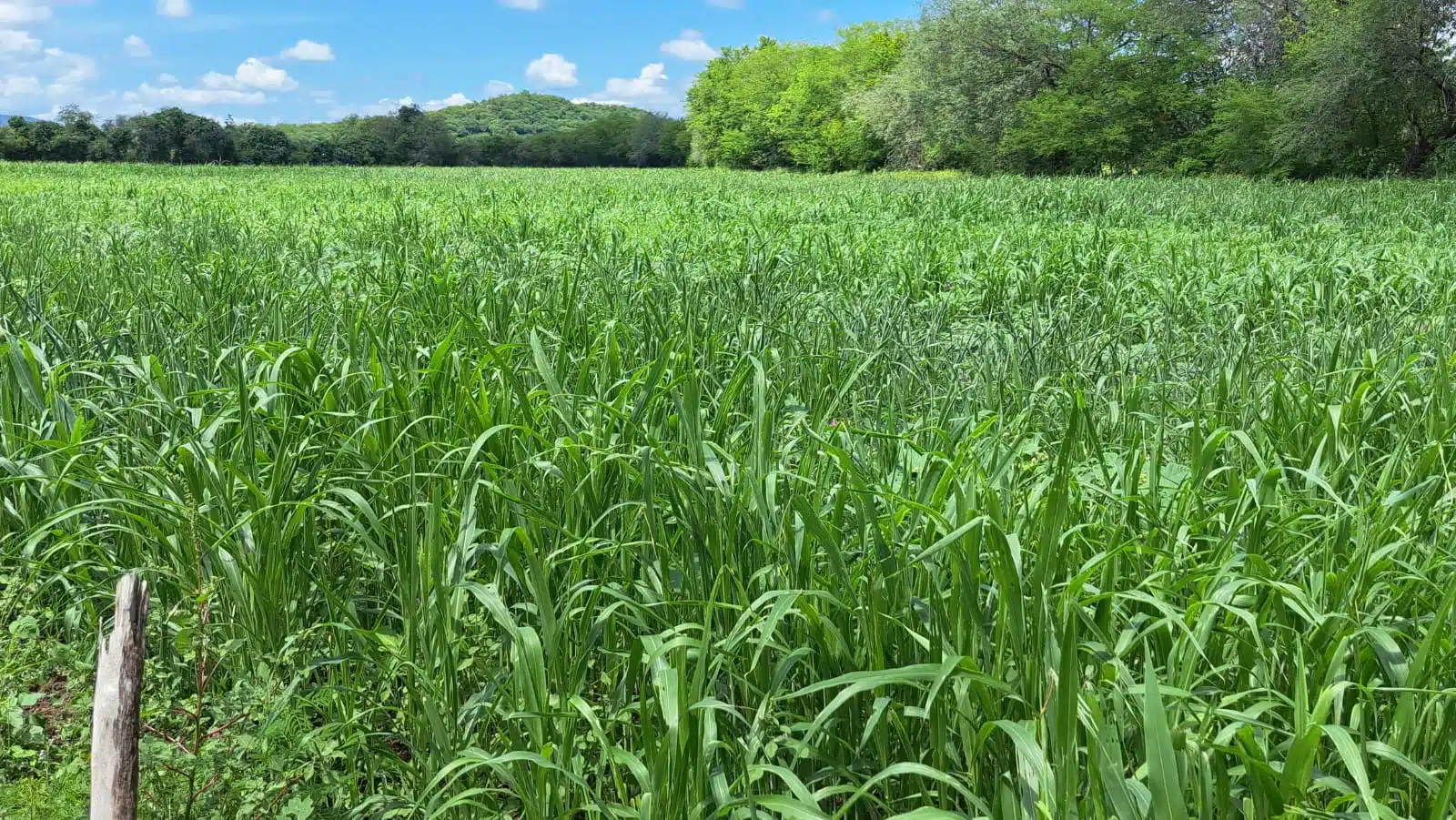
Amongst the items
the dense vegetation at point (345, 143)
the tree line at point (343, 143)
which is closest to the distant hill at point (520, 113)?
the dense vegetation at point (345, 143)

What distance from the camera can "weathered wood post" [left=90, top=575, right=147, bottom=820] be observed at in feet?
4.14

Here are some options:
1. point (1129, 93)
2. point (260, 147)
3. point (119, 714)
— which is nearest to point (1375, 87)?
point (1129, 93)

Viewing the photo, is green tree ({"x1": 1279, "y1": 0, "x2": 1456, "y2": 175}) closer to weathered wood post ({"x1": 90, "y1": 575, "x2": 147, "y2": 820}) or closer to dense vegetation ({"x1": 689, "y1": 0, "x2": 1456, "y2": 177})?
dense vegetation ({"x1": 689, "y1": 0, "x2": 1456, "y2": 177})

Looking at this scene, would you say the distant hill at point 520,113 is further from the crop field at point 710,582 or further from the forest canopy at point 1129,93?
the crop field at point 710,582

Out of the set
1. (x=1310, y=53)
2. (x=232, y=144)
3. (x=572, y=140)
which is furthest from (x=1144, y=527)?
(x=572, y=140)

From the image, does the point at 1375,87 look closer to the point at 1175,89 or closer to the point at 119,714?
the point at 1175,89

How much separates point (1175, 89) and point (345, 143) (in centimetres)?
6444

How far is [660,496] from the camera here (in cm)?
219

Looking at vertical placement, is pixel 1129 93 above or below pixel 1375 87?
above

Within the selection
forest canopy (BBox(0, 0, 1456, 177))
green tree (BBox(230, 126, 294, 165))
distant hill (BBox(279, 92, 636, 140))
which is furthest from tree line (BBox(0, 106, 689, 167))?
distant hill (BBox(279, 92, 636, 140))

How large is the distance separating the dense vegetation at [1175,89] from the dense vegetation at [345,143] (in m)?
44.7

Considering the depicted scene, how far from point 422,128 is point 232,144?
674 inches

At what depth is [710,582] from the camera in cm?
186

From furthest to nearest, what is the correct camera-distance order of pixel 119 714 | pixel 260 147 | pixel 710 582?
pixel 260 147 → pixel 710 582 → pixel 119 714
